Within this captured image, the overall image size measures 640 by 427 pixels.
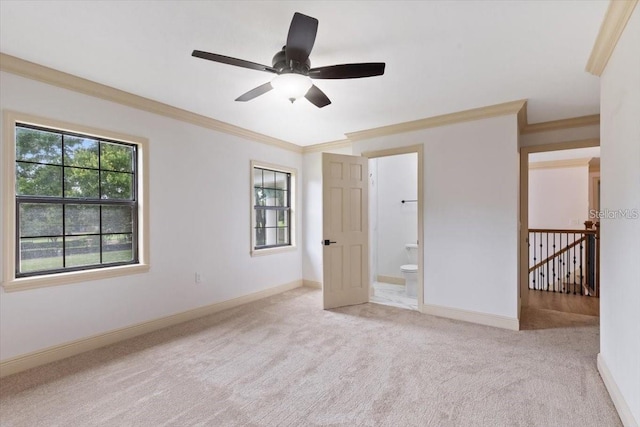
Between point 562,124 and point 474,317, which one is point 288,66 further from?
point 562,124

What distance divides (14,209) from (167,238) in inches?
51.8

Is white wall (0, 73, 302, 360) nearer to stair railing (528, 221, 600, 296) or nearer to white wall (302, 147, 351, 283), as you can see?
white wall (302, 147, 351, 283)

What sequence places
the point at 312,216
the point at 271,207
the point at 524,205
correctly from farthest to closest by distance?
the point at 312,216 → the point at 271,207 → the point at 524,205

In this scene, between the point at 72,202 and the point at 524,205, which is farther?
the point at 524,205

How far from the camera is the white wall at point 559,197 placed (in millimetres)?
6672

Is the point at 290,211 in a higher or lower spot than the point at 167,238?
higher

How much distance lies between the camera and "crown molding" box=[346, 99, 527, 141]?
342cm

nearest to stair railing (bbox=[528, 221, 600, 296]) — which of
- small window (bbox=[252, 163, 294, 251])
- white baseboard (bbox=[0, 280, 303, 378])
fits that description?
small window (bbox=[252, 163, 294, 251])

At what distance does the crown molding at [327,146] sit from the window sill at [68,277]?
3.21 m

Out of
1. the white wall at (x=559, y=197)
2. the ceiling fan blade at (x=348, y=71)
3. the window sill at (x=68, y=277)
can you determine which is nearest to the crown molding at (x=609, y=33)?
the ceiling fan blade at (x=348, y=71)

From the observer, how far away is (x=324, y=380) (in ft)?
7.82

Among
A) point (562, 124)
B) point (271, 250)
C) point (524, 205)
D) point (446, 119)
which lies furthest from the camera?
point (271, 250)

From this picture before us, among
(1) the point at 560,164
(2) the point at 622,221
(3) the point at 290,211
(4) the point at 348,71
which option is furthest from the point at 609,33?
(1) the point at 560,164

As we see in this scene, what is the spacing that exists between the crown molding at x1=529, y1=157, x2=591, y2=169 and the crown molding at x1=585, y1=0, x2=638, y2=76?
5.03 metres
